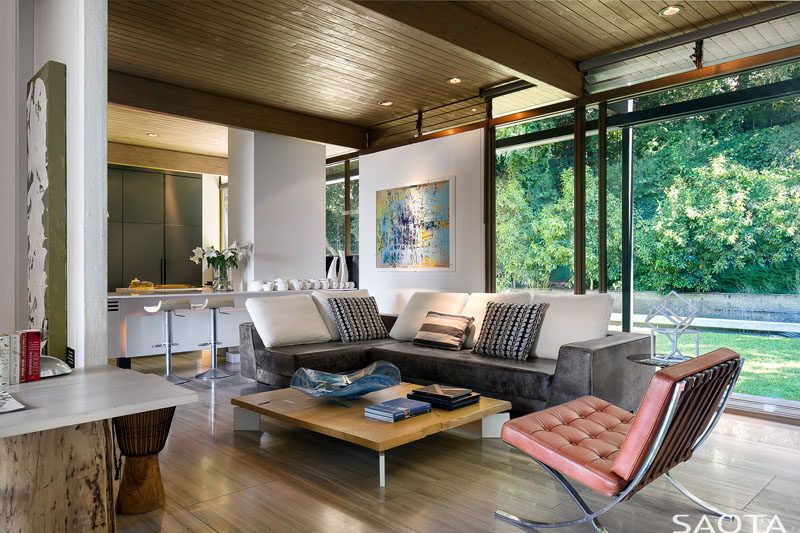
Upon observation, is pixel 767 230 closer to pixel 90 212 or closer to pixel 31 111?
pixel 90 212

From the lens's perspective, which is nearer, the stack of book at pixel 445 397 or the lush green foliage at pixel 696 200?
the stack of book at pixel 445 397

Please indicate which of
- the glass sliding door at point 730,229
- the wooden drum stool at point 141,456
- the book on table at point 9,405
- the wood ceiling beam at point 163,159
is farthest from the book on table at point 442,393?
the wood ceiling beam at point 163,159

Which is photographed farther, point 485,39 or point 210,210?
point 210,210

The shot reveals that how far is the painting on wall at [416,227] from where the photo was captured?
20.6 ft

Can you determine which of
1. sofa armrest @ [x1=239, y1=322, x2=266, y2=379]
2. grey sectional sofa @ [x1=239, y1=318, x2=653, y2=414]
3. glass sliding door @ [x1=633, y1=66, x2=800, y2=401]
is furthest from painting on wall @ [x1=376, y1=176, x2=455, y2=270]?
sofa armrest @ [x1=239, y1=322, x2=266, y2=379]

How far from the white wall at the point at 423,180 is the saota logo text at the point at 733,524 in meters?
3.73

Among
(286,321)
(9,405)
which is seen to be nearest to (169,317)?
(286,321)

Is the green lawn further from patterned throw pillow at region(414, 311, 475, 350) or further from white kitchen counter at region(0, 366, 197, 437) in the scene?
white kitchen counter at region(0, 366, 197, 437)

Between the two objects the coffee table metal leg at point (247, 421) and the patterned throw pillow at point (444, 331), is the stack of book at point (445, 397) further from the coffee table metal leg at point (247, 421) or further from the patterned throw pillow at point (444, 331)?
the patterned throw pillow at point (444, 331)

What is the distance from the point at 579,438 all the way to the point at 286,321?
10.3ft

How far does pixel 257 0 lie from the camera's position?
3.91m

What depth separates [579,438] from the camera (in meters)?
2.31

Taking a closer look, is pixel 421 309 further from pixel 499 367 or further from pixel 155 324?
pixel 155 324

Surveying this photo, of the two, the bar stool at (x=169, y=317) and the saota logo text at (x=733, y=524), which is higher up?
the bar stool at (x=169, y=317)
